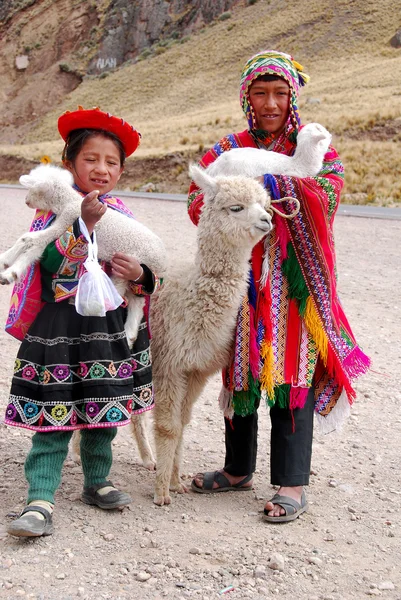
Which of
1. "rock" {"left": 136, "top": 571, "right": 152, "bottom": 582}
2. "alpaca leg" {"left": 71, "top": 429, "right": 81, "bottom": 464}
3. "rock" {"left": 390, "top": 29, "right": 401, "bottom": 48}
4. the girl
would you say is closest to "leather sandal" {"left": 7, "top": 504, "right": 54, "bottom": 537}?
the girl

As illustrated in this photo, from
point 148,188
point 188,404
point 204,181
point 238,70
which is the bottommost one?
point 188,404

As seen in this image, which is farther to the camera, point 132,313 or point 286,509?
point 286,509

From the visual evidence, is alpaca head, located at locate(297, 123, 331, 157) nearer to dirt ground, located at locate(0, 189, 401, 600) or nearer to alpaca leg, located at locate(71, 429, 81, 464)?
dirt ground, located at locate(0, 189, 401, 600)

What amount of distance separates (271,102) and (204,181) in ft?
1.57

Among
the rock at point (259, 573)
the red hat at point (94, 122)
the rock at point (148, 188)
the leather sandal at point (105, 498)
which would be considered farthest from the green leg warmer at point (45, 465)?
the rock at point (148, 188)

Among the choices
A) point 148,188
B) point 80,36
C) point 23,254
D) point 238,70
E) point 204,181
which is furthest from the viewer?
point 80,36

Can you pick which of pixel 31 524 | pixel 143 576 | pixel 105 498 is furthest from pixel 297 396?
pixel 31 524

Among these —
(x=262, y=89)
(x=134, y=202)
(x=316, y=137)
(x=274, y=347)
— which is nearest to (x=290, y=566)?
(x=274, y=347)

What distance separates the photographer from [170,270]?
11.7 feet

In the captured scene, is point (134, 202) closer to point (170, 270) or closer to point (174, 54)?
point (170, 270)

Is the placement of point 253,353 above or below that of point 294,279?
below

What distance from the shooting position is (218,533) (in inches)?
122

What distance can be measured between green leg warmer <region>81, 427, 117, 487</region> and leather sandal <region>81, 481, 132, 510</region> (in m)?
0.02

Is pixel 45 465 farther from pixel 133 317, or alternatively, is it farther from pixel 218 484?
pixel 218 484
